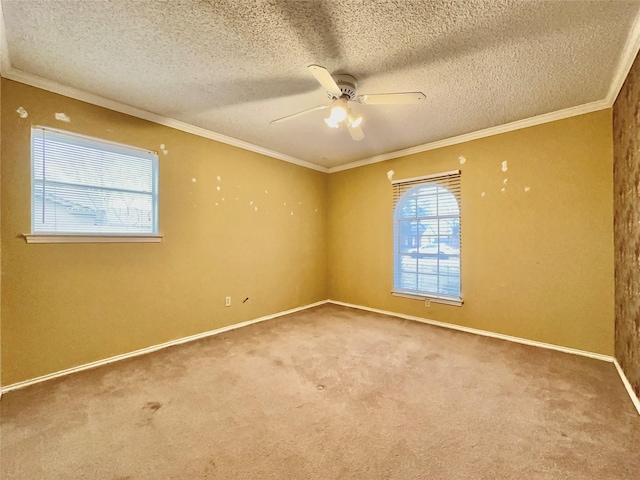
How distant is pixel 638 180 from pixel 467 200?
1.54m

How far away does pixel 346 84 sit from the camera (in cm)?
212

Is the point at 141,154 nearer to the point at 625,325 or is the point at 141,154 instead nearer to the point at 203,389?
the point at 203,389

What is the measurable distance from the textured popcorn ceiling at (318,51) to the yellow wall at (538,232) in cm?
45

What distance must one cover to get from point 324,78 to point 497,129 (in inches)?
95.9

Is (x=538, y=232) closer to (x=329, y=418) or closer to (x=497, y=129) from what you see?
(x=497, y=129)

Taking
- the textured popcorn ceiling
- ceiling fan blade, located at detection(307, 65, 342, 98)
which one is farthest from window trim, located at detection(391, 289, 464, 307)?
ceiling fan blade, located at detection(307, 65, 342, 98)

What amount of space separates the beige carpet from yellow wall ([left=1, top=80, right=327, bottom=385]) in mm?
352

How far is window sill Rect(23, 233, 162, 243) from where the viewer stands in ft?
Result: 7.06

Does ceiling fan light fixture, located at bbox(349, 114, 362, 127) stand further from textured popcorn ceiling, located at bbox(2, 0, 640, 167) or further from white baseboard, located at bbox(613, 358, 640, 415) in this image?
white baseboard, located at bbox(613, 358, 640, 415)

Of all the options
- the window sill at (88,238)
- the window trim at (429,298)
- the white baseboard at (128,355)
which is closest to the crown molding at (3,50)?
the window sill at (88,238)

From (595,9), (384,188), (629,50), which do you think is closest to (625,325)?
(629,50)

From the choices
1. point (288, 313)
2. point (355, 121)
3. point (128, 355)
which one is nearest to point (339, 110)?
point (355, 121)

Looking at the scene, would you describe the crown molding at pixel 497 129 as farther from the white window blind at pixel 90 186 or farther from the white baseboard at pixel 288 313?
the white window blind at pixel 90 186

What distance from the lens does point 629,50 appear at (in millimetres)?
1810
